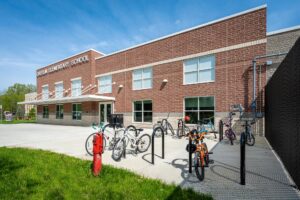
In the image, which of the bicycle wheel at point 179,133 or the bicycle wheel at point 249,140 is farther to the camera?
the bicycle wheel at point 179,133

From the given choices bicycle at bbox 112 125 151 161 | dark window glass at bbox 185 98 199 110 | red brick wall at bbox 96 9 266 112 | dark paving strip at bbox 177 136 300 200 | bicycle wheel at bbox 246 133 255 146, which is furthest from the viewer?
dark window glass at bbox 185 98 199 110

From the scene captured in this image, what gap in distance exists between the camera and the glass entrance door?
17.6 meters

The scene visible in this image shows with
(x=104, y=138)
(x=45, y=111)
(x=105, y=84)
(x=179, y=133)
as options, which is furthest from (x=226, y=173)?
(x=45, y=111)

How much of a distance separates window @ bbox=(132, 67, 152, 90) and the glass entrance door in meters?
3.90

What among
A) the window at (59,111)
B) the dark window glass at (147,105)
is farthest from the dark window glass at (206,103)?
the window at (59,111)

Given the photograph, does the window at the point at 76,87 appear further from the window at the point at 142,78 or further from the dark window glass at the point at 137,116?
the dark window glass at the point at 137,116

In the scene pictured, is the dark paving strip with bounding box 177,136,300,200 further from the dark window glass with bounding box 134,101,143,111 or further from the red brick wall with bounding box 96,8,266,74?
the dark window glass with bounding box 134,101,143,111

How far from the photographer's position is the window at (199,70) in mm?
11680

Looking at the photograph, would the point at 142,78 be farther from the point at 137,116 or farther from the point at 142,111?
the point at 137,116

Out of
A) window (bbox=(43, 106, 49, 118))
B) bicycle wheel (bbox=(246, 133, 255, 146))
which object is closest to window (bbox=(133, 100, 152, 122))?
bicycle wheel (bbox=(246, 133, 255, 146))

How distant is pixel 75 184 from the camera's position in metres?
3.71

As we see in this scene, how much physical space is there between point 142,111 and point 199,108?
16.8 ft

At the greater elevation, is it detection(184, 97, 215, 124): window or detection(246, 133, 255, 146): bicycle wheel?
detection(184, 97, 215, 124): window

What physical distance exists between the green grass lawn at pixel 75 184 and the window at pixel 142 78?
1035cm
